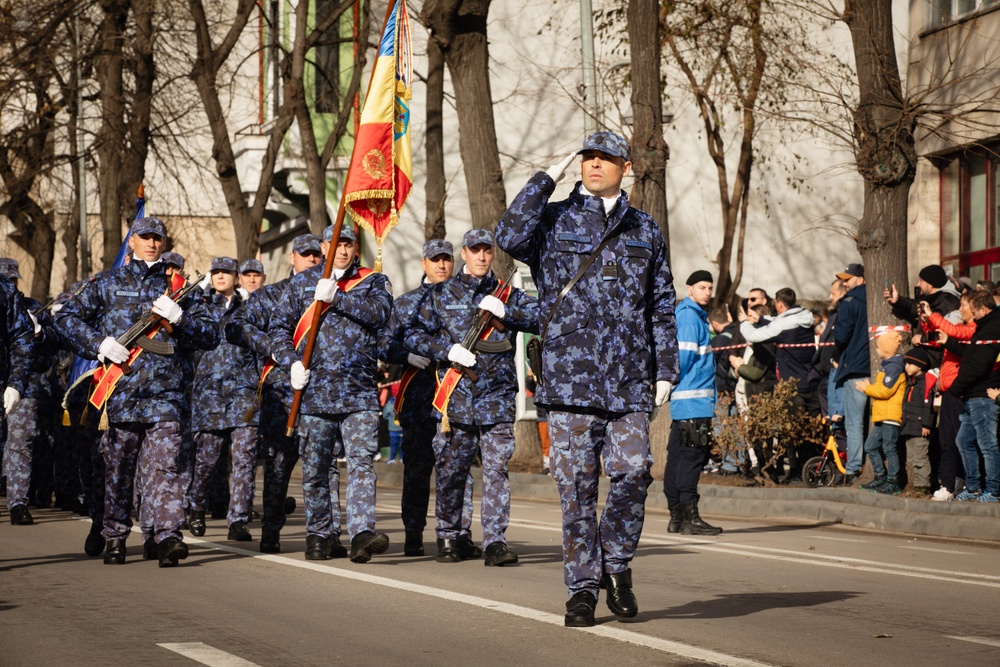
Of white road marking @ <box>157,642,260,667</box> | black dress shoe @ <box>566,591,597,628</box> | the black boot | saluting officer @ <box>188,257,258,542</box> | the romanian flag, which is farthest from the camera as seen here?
the black boot

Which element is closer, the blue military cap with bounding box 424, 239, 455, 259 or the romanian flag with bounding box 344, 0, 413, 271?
the blue military cap with bounding box 424, 239, 455, 259

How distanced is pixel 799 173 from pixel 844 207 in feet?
3.85

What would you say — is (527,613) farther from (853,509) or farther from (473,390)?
(853,509)

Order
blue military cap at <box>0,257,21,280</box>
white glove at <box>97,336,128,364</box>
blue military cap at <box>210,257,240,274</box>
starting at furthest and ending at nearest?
blue military cap at <box>210,257,240,274</box> < blue military cap at <box>0,257,21,280</box> < white glove at <box>97,336,128,364</box>

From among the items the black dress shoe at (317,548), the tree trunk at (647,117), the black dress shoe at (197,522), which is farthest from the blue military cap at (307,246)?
the tree trunk at (647,117)

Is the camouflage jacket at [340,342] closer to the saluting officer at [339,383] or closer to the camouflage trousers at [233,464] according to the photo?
the saluting officer at [339,383]

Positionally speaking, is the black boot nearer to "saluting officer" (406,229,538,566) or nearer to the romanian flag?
"saluting officer" (406,229,538,566)

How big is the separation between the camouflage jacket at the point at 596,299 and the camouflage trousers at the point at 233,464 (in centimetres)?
552

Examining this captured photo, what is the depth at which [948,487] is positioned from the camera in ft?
47.4

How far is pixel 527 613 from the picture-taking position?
26.3ft

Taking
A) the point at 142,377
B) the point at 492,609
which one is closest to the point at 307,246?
the point at 142,377

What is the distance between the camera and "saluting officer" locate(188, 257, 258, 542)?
1305 cm

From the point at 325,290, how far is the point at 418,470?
165 centimetres

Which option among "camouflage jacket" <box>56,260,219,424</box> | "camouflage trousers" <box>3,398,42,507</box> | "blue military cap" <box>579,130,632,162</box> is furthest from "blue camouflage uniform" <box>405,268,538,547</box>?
"camouflage trousers" <box>3,398,42,507</box>
